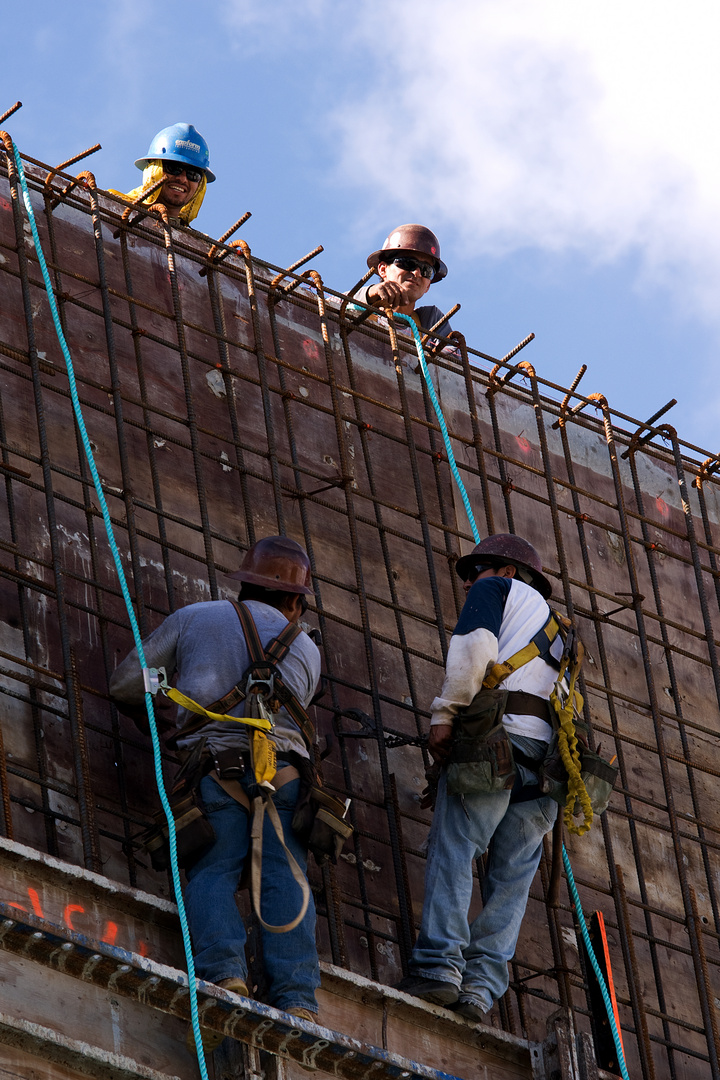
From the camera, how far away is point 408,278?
13.0 meters

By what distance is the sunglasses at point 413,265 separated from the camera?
1303 cm

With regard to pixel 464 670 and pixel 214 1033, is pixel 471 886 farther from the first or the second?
pixel 214 1033

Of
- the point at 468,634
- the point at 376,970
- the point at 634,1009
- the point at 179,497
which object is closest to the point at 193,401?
the point at 179,497

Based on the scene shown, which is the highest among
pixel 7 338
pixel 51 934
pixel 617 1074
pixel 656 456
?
pixel 656 456

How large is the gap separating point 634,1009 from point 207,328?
14.9ft

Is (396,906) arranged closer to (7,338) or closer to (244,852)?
(244,852)

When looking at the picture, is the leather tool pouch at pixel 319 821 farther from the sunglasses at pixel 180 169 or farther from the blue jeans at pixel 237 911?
the sunglasses at pixel 180 169

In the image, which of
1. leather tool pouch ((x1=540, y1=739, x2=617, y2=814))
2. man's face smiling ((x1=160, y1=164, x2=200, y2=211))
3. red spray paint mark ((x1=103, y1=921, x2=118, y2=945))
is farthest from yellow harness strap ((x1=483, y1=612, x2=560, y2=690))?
man's face smiling ((x1=160, y1=164, x2=200, y2=211))

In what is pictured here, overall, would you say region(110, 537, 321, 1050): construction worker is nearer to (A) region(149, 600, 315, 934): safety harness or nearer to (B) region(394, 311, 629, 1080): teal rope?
(A) region(149, 600, 315, 934): safety harness

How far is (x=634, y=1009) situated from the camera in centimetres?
1004

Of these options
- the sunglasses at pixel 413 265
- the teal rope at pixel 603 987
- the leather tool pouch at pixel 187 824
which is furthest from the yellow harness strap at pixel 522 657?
the sunglasses at pixel 413 265

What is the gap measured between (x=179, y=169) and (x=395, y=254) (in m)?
1.62

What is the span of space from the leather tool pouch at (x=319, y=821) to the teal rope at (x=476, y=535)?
157 centimetres

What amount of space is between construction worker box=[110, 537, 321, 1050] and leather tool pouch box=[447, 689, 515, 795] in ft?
2.40
